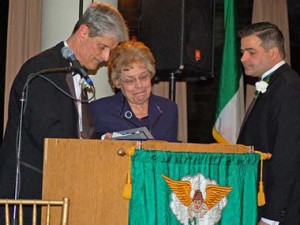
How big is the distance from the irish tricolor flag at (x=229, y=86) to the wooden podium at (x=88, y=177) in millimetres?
2418

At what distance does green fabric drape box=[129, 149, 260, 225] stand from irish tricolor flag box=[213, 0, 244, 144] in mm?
2126

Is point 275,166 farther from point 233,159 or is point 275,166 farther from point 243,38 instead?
point 243,38

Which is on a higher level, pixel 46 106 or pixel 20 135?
pixel 46 106

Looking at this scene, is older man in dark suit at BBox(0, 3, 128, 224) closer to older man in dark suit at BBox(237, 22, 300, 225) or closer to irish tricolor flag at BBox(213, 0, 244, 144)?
older man in dark suit at BBox(237, 22, 300, 225)

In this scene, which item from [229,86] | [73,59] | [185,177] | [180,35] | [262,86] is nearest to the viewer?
[185,177]

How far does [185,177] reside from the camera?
2.52 meters

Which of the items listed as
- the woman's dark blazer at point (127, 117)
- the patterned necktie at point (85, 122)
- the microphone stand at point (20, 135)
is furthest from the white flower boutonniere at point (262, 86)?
the microphone stand at point (20, 135)

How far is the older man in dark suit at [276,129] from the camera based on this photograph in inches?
124

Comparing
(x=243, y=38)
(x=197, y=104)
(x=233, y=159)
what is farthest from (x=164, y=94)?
(x=233, y=159)

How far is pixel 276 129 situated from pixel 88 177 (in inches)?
46.7

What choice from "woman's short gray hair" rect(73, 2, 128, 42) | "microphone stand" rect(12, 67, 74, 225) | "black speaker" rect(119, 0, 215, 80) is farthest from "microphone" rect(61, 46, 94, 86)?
"black speaker" rect(119, 0, 215, 80)

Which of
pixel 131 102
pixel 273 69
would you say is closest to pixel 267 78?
pixel 273 69

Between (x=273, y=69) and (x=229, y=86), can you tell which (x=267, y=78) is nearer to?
(x=273, y=69)

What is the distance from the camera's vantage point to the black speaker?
4.11 meters
